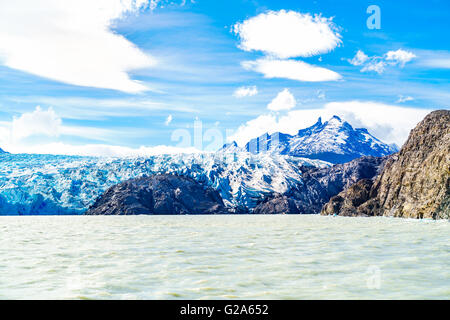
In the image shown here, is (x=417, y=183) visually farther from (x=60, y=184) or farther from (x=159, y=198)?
(x=60, y=184)

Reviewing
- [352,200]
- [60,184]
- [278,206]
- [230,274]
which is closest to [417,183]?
[352,200]


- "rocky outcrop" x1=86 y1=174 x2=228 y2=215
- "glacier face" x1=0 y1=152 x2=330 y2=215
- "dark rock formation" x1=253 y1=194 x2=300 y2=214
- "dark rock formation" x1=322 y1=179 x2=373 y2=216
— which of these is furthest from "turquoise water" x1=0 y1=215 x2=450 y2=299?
→ "dark rock formation" x1=253 y1=194 x2=300 y2=214

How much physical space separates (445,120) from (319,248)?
3807 inches

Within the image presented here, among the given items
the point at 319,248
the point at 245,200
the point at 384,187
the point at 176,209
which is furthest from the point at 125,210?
the point at 319,248

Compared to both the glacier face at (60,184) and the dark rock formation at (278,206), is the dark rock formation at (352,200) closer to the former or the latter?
the dark rock formation at (278,206)

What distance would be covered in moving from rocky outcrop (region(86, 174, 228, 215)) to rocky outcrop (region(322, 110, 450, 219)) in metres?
72.9

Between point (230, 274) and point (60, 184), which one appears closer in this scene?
point (230, 274)

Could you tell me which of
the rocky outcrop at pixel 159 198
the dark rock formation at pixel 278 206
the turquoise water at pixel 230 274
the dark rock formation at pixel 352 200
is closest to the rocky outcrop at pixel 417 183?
the dark rock formation at pixel 352 200

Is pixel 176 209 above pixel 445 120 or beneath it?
beneath

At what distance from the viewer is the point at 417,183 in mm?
92125

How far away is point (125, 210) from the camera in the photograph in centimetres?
16962

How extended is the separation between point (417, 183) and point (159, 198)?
387ft

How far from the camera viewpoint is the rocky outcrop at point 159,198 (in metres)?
171

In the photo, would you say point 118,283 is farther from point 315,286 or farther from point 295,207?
Result: point 295,207
